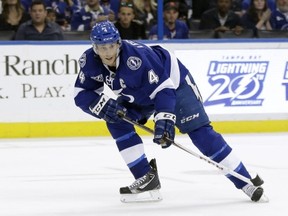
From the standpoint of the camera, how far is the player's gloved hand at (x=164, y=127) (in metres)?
4.39

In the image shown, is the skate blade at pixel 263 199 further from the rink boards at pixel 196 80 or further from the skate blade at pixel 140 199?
the rink boards at pixel 196 80

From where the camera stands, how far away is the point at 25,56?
7.68 meters

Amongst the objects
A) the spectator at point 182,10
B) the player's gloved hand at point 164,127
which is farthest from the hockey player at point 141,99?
the spectator at point 182,10

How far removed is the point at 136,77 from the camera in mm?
4438

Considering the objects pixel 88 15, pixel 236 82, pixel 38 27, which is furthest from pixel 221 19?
pixel 38 27

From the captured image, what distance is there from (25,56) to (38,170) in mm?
1979

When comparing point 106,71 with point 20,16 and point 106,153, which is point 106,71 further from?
point 20,16

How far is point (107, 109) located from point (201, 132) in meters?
0.52

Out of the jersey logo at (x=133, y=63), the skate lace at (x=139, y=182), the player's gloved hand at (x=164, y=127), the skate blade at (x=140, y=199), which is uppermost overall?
the jersey logo at (x=133, y=63)

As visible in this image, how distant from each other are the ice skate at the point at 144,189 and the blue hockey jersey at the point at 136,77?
41 centimetres

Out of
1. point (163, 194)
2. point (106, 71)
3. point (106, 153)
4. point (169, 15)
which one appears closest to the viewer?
point (106, 71)

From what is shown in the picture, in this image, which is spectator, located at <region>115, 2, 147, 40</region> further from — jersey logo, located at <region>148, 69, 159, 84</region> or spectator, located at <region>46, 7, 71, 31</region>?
jersey logo, located at <region>148, 69, 159, 84</region>

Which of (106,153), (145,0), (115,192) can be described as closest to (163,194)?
(115,192)

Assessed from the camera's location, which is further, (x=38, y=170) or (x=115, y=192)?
(x=38, y=170)
